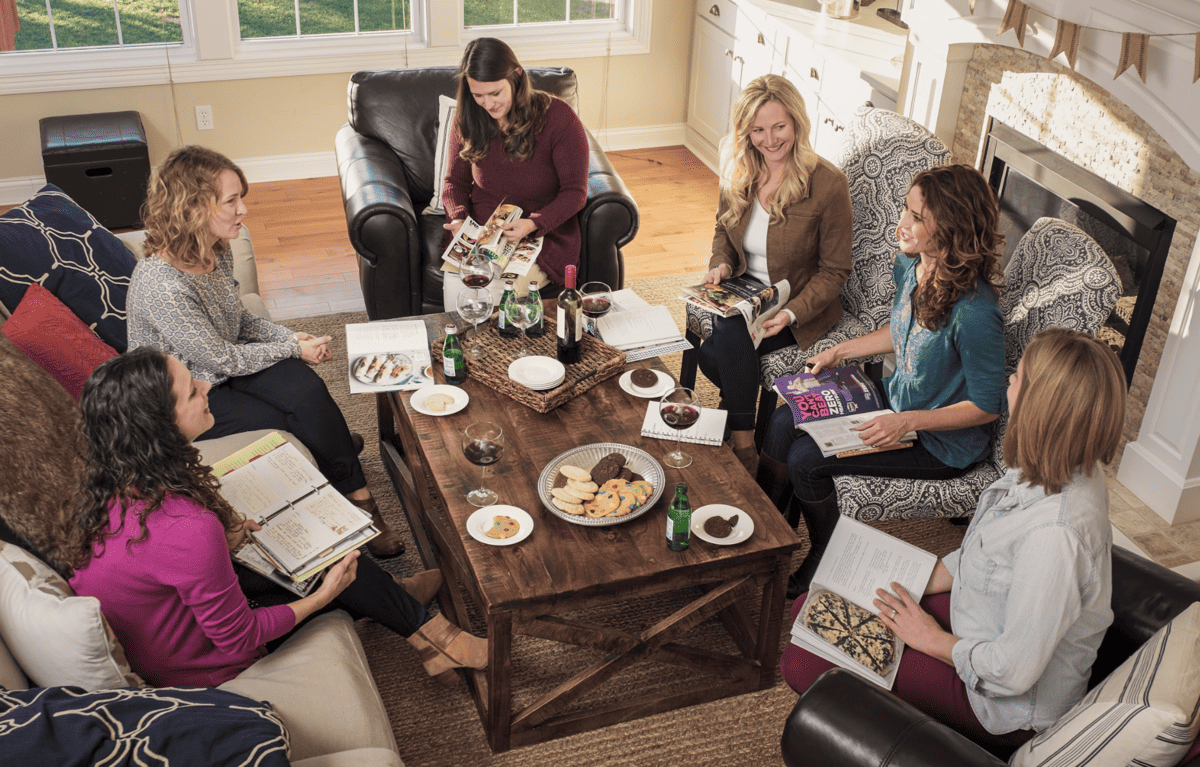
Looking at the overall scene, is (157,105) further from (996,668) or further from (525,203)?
(996,668)

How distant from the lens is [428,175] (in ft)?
12.9

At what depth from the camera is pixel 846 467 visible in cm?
254

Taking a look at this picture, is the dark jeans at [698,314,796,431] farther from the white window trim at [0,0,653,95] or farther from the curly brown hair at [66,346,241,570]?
the white window trim at [0,0,653,95]

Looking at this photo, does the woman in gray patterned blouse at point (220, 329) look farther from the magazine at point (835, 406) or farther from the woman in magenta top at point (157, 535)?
the magazine at point (835, 406)

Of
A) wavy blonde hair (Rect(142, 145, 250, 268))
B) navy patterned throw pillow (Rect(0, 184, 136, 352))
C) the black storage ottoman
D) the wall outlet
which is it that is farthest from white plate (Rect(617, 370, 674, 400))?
the wall outlet

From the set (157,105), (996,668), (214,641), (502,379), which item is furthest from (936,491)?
(157,105)

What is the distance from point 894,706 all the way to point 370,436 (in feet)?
7.18

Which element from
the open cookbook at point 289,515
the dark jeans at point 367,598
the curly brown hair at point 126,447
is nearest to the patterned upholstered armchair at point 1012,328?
the dark jeans at point 367,598

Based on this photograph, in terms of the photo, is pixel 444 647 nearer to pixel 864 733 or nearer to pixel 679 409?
pixel 679 409

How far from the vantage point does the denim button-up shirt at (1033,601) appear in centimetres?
169

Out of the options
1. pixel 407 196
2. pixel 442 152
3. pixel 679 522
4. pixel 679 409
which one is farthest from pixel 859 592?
pixel 442 152

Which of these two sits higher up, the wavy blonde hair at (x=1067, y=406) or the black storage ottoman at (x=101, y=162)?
the wavy blonde hair at (x=1067, y=406)

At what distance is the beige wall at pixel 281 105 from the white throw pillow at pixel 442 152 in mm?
1630

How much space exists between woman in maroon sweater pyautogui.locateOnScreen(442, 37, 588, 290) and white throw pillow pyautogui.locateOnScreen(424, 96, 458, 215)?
0.51ft
